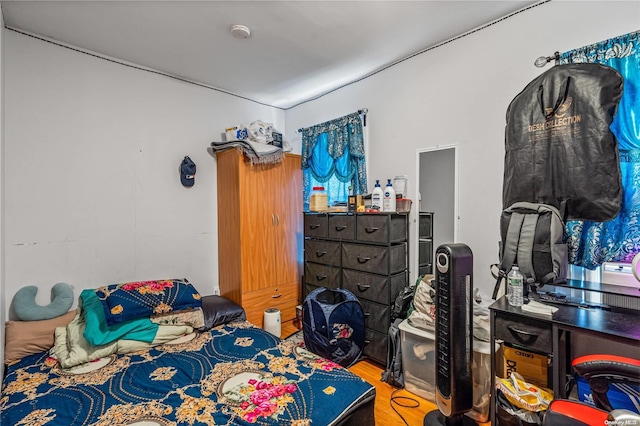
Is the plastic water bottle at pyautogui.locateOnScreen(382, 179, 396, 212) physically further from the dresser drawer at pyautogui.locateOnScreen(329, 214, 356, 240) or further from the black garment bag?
the black garment bag

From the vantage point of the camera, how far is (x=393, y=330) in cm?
231

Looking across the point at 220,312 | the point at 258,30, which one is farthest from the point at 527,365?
the point at 258,30

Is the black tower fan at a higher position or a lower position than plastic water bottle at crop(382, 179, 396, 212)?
lower

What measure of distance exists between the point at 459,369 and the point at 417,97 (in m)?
2.10

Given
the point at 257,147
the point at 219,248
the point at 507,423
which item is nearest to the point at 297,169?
the point at 257,147

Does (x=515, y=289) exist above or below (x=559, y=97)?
below

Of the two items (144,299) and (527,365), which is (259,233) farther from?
(527,365)

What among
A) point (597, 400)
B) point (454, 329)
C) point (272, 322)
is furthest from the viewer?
point (272, 322)

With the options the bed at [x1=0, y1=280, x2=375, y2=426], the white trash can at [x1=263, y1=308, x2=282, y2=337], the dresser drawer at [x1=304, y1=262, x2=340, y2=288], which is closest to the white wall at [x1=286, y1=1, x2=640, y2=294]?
the dresser drawer at [x1=304, y1=262, x2=340, y2=288]

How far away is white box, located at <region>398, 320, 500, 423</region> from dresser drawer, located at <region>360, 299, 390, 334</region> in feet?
0.58

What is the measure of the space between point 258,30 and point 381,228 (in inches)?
70.5

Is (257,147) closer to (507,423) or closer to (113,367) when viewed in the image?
(113,367)

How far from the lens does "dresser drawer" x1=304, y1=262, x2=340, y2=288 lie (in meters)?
2.86

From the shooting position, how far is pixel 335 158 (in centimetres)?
324
